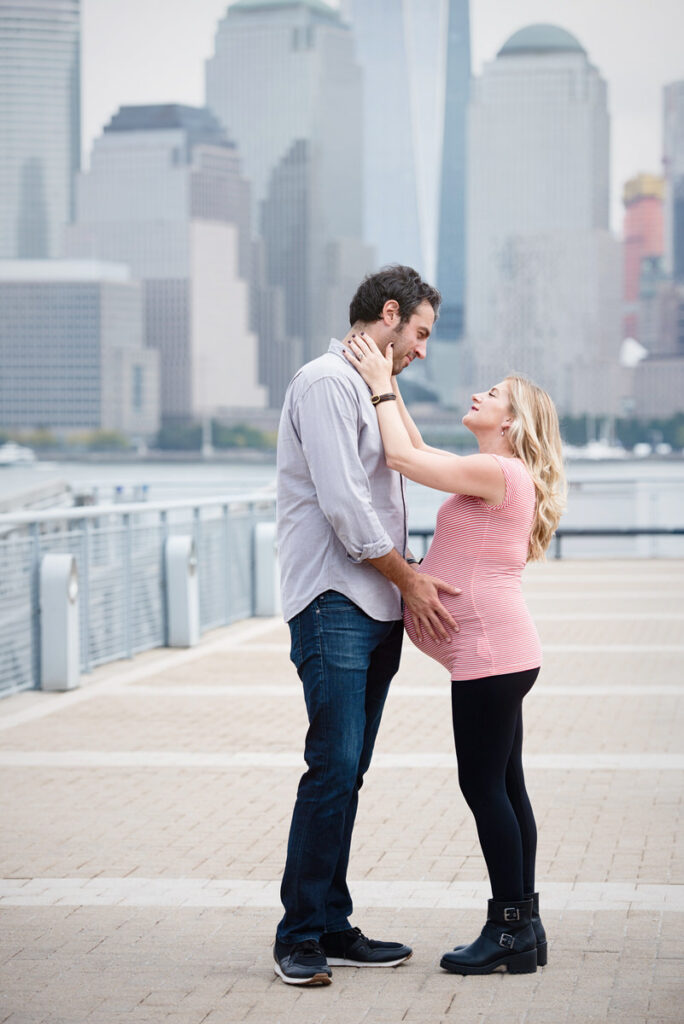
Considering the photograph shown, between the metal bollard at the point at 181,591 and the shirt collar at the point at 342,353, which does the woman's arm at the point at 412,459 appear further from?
the metal bollard at the point at 181,591

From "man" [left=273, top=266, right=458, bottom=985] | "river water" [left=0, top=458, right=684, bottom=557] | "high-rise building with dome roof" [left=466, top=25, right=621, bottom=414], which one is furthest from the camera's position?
"high-rise building with dome roof" [left=466, top=25, right=621, bottom=414]

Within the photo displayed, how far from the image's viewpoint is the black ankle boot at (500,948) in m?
3.63

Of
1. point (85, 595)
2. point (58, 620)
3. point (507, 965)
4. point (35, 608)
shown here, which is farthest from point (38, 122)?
point (507, 965)

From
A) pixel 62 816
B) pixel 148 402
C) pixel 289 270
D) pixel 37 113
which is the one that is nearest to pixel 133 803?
pixel 62 816

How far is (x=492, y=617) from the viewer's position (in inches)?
141

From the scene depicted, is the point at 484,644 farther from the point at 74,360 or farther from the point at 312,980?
the point at 74,360

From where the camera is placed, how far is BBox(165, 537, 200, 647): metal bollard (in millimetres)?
10547

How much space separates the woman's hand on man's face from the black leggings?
0.72 metres

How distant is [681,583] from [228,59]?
16472 cm

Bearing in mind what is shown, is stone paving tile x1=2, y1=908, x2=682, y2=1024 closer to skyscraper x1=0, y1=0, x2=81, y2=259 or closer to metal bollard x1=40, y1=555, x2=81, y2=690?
metal bollard x1=40, y1=555, x2=81, y2=690

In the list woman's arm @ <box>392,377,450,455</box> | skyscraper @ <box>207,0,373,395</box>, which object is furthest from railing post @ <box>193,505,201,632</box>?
skyscraper @ <box>207,0,373,395</box>

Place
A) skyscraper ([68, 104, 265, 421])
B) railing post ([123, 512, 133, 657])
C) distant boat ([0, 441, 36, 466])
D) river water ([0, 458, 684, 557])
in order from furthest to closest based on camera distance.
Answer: skyscraper ([68, 104, 265, 421]) → distant boat ([0, 441, 36, 466]) → river water ([0, 458, 684, 557]) → railing post ([123, 512, 133, 657])

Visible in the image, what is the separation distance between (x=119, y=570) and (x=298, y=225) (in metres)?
150

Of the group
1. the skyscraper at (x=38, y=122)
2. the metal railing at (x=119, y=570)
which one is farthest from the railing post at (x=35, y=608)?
the skyscraper at (x=38, y=122)
